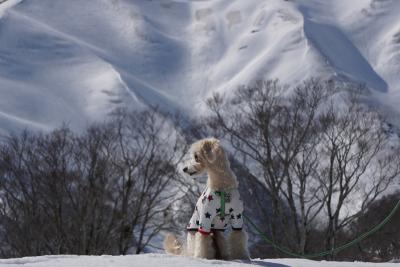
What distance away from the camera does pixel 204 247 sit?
6.11 metres

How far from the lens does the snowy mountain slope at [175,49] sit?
3435 inches

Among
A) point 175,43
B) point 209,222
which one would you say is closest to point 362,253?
point 209,222

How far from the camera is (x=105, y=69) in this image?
97.2m

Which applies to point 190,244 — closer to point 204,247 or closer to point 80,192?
point 204,247

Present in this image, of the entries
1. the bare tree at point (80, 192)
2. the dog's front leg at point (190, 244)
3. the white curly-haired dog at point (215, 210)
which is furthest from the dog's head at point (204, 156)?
the bare tree at point (80, 192)

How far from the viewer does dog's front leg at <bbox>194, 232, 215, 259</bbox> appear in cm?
610

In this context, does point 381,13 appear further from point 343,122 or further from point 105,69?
point 343,122

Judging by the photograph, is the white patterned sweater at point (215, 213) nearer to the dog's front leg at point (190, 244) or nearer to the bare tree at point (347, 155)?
the dog's front leg at point (190, 244)

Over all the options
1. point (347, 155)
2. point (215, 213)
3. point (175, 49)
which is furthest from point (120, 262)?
point (175, 49)

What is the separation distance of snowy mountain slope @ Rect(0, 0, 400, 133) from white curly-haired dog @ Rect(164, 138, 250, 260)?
6943 cm

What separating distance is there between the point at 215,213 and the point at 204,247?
314 mm

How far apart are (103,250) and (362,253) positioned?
863 cm

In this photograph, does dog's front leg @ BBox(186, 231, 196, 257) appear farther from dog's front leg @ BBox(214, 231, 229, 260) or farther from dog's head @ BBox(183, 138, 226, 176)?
dog's head @ BBox(183, 138, 226, 176)

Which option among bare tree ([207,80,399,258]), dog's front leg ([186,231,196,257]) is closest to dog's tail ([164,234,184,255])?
dog's front leg ([186,231,196,257])
